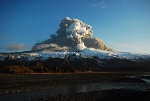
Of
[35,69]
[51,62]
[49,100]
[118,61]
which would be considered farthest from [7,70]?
[118,61]

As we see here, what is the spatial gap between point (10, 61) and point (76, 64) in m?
52.5

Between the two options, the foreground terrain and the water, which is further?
the water

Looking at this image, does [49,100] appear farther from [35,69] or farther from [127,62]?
[127,62]

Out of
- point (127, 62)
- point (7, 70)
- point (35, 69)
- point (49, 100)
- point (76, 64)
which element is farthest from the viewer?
point (127, 62)

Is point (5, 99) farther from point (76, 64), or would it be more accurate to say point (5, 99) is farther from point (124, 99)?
point (76, 64)

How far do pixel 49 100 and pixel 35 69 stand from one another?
7461 cm

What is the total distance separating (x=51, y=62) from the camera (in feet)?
477

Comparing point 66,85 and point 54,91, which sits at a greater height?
point 54,91

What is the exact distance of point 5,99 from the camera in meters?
28.5

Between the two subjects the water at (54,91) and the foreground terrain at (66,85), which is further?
the water at (54,91)

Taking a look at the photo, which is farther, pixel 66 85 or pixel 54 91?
pixel 66 85

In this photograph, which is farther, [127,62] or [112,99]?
[127,62]

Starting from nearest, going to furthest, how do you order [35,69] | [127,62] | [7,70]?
[7,70], [35,69], [127,62]

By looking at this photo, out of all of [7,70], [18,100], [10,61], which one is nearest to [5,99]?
[18,100]
